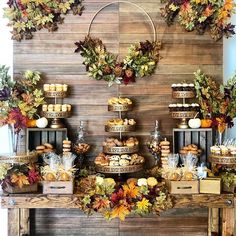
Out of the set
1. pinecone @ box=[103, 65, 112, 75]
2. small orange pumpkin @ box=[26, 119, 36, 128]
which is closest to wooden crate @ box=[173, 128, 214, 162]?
pinecone @ box=[103, 65, 112, 75]

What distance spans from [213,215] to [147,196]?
29.1 inches

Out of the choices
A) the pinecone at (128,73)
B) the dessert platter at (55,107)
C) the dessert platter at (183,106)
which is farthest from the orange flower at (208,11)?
the dessert platter at (55,107)

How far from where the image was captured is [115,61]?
3010 millimetres

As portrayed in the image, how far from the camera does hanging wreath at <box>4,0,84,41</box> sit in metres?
2.91

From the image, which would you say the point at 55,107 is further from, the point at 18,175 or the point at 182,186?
the point at 182,186

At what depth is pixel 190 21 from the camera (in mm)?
2955

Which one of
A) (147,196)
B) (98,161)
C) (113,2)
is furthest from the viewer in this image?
(113,2)

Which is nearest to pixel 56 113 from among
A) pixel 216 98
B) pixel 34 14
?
pixel 34 14

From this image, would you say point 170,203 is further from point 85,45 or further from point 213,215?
point 85,45

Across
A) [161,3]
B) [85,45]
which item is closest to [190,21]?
[161,3]

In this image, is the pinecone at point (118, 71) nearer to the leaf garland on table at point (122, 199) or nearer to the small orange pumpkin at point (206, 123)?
the small orange pumpkin at point (206, 123)

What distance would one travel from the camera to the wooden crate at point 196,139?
3.02m

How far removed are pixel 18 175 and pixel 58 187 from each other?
0.26m

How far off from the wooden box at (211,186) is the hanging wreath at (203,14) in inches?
40.6
